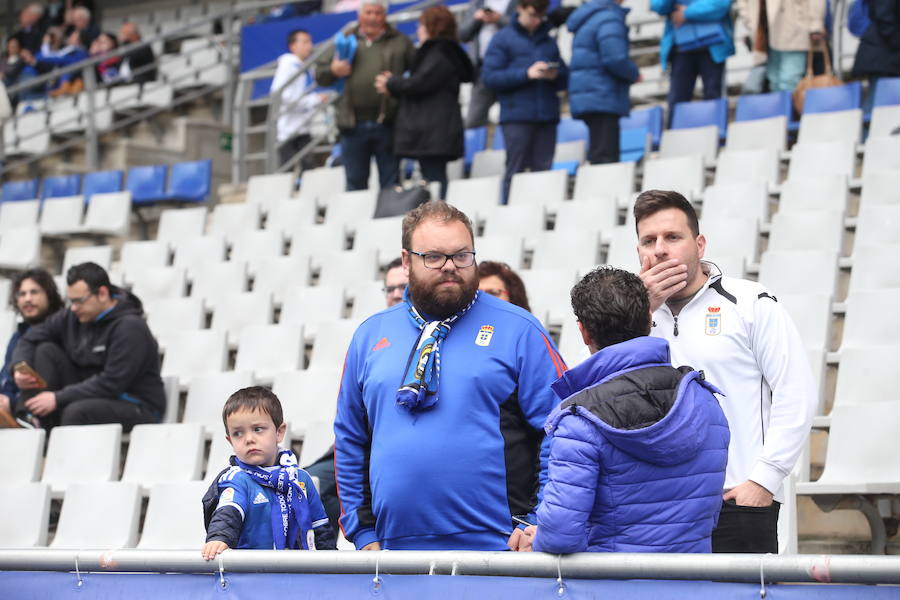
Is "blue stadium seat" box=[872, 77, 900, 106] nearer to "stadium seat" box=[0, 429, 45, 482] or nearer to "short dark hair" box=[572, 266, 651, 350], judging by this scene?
"stadium seat" box=[0, 429, 45, 482]

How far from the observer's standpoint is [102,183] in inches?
416

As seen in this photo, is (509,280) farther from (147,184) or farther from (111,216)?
(147,184)

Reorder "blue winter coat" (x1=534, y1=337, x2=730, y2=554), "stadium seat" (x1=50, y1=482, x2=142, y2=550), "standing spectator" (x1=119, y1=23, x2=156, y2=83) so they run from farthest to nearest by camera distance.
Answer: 1. "standing spectator" (x1=119, y1=23, x2=156, y2=83)
2. "stadium seat" (x1=50, y1=482, x2=142, y2=550)
3. "blue winter coat" (x1=534, y1=337, x2=730, y2=554)

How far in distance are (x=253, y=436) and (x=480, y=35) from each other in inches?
232

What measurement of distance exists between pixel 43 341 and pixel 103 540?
1.45 meters

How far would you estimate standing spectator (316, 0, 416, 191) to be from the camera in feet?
26.5

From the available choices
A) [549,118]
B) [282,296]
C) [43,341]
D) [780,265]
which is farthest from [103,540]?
[549,118]

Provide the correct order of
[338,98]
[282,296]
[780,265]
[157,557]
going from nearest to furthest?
[157,557], [780,265], [282,296], [338,98]

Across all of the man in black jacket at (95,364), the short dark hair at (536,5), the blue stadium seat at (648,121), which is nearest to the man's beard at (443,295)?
the man in black jacket at (95,364)

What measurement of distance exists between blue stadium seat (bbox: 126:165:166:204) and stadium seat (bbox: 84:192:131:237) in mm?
426

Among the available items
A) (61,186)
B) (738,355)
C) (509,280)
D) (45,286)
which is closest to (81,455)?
(45,286)

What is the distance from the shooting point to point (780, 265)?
5.70 metres

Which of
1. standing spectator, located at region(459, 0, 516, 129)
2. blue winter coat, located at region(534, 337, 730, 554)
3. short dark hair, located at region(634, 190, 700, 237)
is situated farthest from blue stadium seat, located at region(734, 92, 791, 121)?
blue winter coat, located at region(534, 337, 730, 554)

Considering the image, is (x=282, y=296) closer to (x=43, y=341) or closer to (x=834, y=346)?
(x=43, y=341)
